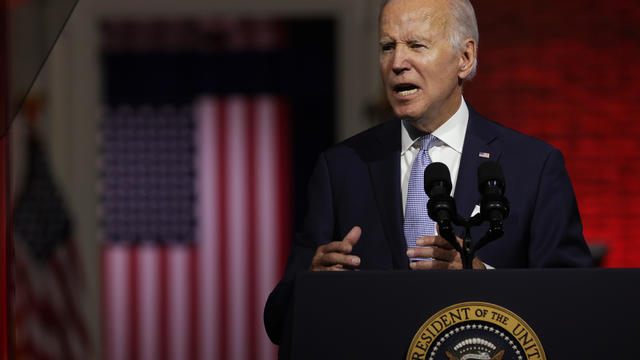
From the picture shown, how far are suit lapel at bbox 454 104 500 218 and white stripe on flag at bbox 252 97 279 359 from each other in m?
4.62

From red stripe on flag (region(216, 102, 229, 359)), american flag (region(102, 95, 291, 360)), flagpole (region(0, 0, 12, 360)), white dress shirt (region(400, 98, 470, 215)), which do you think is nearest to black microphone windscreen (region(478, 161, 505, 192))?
white dress shirt (region(400, 98, 470, 215))

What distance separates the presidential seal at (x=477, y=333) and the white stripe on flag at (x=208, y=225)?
5038 millimetres

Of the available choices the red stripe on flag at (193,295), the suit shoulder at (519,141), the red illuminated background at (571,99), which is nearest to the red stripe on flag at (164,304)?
the red stripe on flag at (193,295)

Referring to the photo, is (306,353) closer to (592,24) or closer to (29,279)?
(592,24)

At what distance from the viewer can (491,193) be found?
1.11 meters

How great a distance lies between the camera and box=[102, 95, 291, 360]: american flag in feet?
19.7

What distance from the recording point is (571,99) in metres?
2.97

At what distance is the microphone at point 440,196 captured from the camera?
Answer: 3.63ft

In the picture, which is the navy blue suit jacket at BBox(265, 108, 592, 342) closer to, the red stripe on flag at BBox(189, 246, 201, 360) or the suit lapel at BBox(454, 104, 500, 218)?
the suit lapel at BBox(454, 104, 500, 218)

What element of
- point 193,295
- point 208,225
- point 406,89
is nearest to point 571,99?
point 406,89

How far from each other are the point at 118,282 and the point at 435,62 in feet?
16.9

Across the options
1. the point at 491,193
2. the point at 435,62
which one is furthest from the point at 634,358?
the point at 435,62

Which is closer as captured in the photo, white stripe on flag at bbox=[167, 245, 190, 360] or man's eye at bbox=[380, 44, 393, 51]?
man's eye at bbox=[380, 44, 393, 51]

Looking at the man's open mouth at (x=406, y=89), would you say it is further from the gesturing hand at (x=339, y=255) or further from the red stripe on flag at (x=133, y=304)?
the red stripe on flag at (x=133, y=304)
